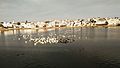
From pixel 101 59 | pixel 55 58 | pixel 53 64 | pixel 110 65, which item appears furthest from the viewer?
pixel 55 58

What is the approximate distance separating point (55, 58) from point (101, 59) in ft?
44.8

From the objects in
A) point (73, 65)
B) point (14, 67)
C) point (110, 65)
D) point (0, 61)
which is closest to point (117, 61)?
point (110, 65)

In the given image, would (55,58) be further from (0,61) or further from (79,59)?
(0,61)

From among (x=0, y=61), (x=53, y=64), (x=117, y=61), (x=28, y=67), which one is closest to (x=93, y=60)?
(x=117, y=61)

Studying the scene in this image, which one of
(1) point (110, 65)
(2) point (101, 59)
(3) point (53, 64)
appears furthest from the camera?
(2) point (101, 59)

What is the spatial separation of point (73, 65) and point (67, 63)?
2.82m

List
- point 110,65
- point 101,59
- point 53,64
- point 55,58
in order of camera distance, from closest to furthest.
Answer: point 110,65 < point 53,64 < point 101,59 < point 55,58

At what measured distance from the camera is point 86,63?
164 ft

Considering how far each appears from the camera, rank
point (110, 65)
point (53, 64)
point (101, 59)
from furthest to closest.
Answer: point (101, 59) → point (53, 64) → point (110, 65)

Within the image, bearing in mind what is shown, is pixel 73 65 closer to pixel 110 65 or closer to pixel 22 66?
pixel 110 65

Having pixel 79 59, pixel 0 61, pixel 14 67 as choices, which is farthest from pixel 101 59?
pixel 0 61

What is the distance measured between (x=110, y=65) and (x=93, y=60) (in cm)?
645

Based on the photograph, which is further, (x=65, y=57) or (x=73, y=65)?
(x=65, y=57)

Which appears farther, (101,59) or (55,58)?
(55,58)
